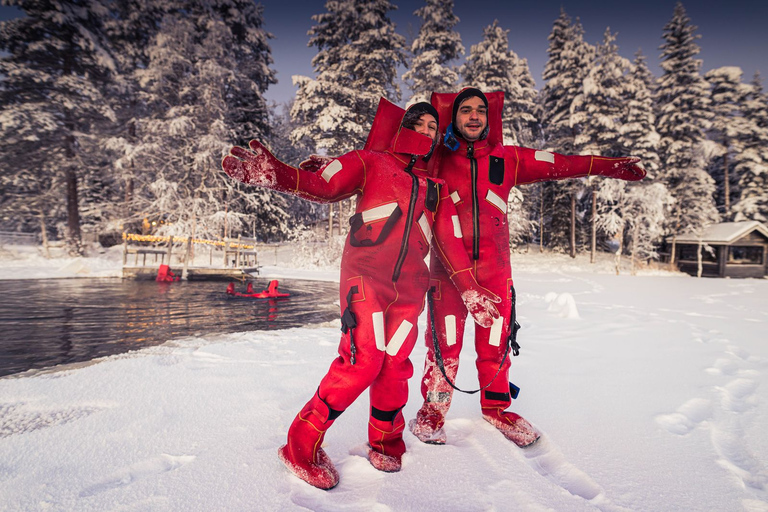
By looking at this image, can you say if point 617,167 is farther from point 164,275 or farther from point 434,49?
point 434,49

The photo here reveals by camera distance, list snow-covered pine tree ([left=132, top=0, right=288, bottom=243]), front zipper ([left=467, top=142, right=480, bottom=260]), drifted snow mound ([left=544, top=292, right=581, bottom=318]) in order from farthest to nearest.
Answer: snow-covered pine tree ([left=132, top=0, right=288, bottom=243])
drifted snow mound ([left=544, top=292, right=581, bottom=318])
front zipper ([left=467, top=142, right=480, bottom=260])

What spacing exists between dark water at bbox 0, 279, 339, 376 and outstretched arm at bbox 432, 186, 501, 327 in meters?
3.76

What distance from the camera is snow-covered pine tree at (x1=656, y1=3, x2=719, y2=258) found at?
67.7 feet

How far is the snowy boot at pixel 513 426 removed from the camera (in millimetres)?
2064

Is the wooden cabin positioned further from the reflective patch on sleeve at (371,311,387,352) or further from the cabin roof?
the reflective patch on sleeve at (371,311,387,352)

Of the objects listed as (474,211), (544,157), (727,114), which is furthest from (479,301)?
(727,114)

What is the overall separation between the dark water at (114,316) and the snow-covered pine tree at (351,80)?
923 centimetres

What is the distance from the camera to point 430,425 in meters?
2.16

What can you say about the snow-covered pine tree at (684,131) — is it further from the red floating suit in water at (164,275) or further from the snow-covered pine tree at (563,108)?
the red floating suit in water at (164,275)

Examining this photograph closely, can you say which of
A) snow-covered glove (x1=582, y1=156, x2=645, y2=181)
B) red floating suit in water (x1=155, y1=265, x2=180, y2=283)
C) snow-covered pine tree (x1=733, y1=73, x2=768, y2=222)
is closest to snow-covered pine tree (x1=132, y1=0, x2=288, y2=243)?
red floating suit in water (x1=155, y1=265, x2=180, y2=283)

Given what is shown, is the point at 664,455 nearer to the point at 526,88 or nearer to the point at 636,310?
the point at 636,310

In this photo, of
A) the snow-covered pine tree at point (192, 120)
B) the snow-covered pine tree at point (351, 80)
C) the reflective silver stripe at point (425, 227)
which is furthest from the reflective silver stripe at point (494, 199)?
the snow-covered pine tree at point (192, 120)

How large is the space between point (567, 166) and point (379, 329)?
5.63 ft

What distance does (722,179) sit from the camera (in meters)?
27.2
